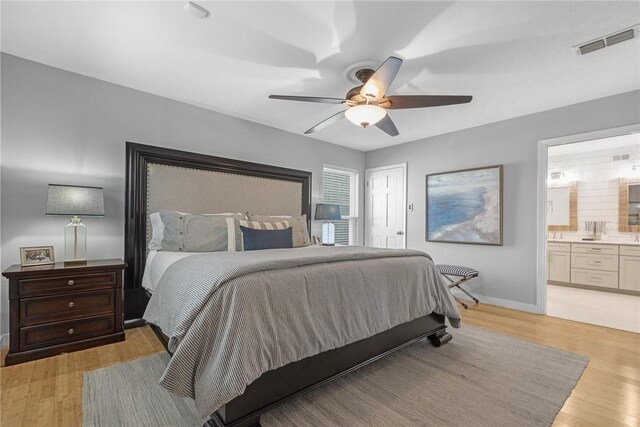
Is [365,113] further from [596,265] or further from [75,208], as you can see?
[596,265]

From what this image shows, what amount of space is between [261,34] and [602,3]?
2.28 metres

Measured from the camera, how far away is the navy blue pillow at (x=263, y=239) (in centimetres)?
289

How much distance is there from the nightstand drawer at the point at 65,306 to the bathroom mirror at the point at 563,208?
7.38 meters

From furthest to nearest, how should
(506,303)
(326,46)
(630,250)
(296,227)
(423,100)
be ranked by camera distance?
(630,250) < (506,303) < (296,227) < (423,100) < (326,46)

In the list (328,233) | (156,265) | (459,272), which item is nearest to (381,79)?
(156,265)

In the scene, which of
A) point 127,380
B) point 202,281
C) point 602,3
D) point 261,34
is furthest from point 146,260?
point 602,3

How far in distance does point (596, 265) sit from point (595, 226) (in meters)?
0.85

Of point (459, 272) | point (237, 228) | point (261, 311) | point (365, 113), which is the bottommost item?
point (459, 272)

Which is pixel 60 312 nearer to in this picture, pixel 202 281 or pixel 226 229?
pixel 226 229

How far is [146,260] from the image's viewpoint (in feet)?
10.00

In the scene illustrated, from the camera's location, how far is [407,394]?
6.00 ft

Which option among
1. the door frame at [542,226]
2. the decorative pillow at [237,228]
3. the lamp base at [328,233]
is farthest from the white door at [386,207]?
the decorative pillow at [237,228]

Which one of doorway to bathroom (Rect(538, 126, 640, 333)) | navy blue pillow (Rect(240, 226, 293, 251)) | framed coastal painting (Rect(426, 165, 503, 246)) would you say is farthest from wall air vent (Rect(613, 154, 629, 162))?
navy blue pillow (Rect(240, 226, 293, 251))

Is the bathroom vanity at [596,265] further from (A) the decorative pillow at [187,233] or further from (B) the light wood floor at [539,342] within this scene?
(A) the decorative pillow at [187,233]
